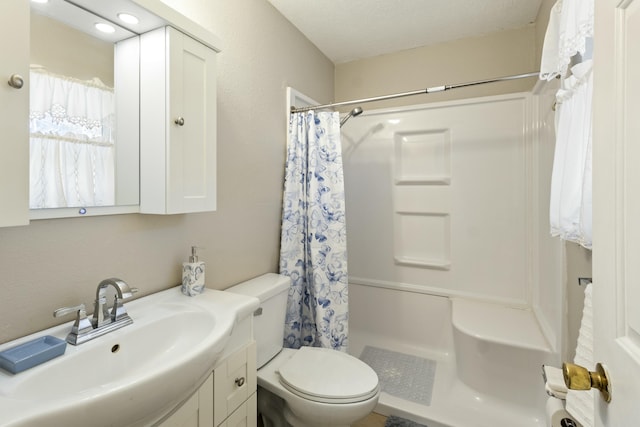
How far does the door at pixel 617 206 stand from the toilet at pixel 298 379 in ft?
2.72

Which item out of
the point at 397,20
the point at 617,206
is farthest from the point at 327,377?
the point at 397,20

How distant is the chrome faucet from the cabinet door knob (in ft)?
1.70

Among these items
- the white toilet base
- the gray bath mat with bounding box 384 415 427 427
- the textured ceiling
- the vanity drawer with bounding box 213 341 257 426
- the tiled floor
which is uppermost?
the textured ceiling

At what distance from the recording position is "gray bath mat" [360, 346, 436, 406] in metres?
1.80

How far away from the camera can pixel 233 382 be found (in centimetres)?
108

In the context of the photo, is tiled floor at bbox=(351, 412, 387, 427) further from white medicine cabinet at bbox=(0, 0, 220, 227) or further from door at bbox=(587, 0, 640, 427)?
white medicine cabinet at bbox=(0, 0, 220, 227)

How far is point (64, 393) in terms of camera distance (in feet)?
2.31

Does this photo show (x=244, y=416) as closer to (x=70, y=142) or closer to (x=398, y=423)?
(x=398, y=423)

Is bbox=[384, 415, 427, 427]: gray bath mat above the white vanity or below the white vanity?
below

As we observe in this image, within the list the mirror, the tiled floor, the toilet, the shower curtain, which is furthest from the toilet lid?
the mirror

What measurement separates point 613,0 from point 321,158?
1.44 metres

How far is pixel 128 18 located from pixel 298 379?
147cm

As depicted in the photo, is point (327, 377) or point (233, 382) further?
point (327, 377)

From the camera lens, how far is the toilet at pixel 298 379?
121cm
